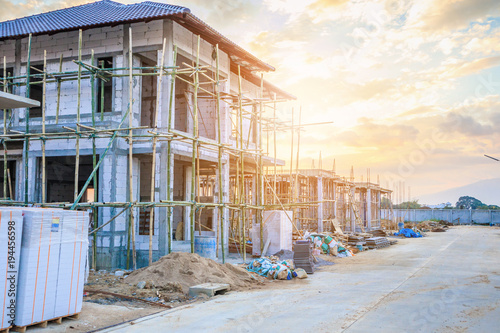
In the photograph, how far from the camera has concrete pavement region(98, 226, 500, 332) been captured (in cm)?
753

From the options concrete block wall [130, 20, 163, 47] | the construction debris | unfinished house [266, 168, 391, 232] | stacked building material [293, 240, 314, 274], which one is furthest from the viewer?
unfinished house [266, 168, 391, 232]

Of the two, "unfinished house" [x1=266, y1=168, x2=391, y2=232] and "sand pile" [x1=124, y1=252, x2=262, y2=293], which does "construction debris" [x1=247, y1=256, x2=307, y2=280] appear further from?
"unfinished house" [x1=266, y1=168, x2=391, y2=232]

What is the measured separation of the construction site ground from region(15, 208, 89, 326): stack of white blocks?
0.38 meters

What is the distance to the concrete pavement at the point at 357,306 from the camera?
7.53m

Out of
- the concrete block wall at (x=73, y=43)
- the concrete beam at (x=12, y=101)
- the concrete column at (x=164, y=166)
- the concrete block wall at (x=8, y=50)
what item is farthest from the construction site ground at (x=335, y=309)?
the concrete block wall at (x=8, y=50)

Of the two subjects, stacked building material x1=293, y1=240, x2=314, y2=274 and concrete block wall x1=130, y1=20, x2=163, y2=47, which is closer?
stacked building material x1=293, y1=240, x2=314, y2=274

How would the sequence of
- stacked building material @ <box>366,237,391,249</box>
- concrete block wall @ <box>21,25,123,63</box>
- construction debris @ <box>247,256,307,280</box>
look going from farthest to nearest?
stacked building material @ <box>366,237,391,249</box> < concrete block wall @ <box>21,25,123,63</box> < construction debris @ <box>247,256,307,280</box>

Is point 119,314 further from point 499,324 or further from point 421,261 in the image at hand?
point 421,261

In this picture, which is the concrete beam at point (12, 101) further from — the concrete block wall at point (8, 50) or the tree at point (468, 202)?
the tree at point (468, 202)

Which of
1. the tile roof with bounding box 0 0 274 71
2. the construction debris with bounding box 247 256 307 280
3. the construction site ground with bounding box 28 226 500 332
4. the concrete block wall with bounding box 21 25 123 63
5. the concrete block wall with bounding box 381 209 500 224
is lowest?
the construction site ground with bounding box 28 226 500 332

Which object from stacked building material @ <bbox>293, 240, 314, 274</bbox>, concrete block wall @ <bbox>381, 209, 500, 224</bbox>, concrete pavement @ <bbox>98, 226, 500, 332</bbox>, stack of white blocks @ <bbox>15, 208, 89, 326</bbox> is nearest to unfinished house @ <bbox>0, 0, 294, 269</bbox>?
stacked building material @ <bbox>293, 240, 314, 274</bbox>

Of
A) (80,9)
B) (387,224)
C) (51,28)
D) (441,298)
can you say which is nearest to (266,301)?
(441,298)

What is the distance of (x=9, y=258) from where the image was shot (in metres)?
6.87

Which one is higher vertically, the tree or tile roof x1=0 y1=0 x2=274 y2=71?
tile roof x1=0 y1=0 x2=274 y2=71
